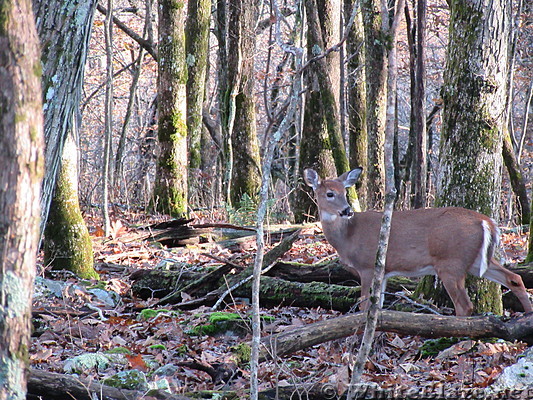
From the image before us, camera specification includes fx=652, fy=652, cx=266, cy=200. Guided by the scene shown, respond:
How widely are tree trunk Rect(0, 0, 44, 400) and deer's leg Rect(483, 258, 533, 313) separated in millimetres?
4692

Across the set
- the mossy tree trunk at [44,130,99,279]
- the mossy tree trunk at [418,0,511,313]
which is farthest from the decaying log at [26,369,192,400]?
the mossy tree trunk at [44,130,99,279]

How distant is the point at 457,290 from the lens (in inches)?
231

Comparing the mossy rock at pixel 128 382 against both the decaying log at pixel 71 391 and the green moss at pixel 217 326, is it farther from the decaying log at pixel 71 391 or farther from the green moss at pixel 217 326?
the green moss at pixel 217 326

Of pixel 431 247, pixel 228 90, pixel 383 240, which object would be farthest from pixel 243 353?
pixel 228 90

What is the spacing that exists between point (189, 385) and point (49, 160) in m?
1.78

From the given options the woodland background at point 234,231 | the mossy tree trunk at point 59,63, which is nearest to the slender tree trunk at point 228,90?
the woodland background at point 234,231

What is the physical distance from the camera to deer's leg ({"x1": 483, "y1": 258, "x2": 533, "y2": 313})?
19.3 feet

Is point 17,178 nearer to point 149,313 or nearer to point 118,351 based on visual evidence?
point 118,351

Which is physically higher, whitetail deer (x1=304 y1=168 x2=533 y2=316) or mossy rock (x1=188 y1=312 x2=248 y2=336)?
whitetail deer (x1=304 y1=168 x2=533 y2=316)

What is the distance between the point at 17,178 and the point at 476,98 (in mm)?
4446

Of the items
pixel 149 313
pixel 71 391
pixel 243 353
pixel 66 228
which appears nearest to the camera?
pixel 71 391

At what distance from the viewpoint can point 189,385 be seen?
14.0ft

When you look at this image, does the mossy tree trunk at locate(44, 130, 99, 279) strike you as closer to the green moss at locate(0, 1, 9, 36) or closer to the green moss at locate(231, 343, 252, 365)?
the green moss at locate(231, 343, 252, 365)

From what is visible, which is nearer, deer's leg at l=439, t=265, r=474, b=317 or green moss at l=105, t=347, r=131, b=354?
green moss at l=105, t=347, r=131, b=354
